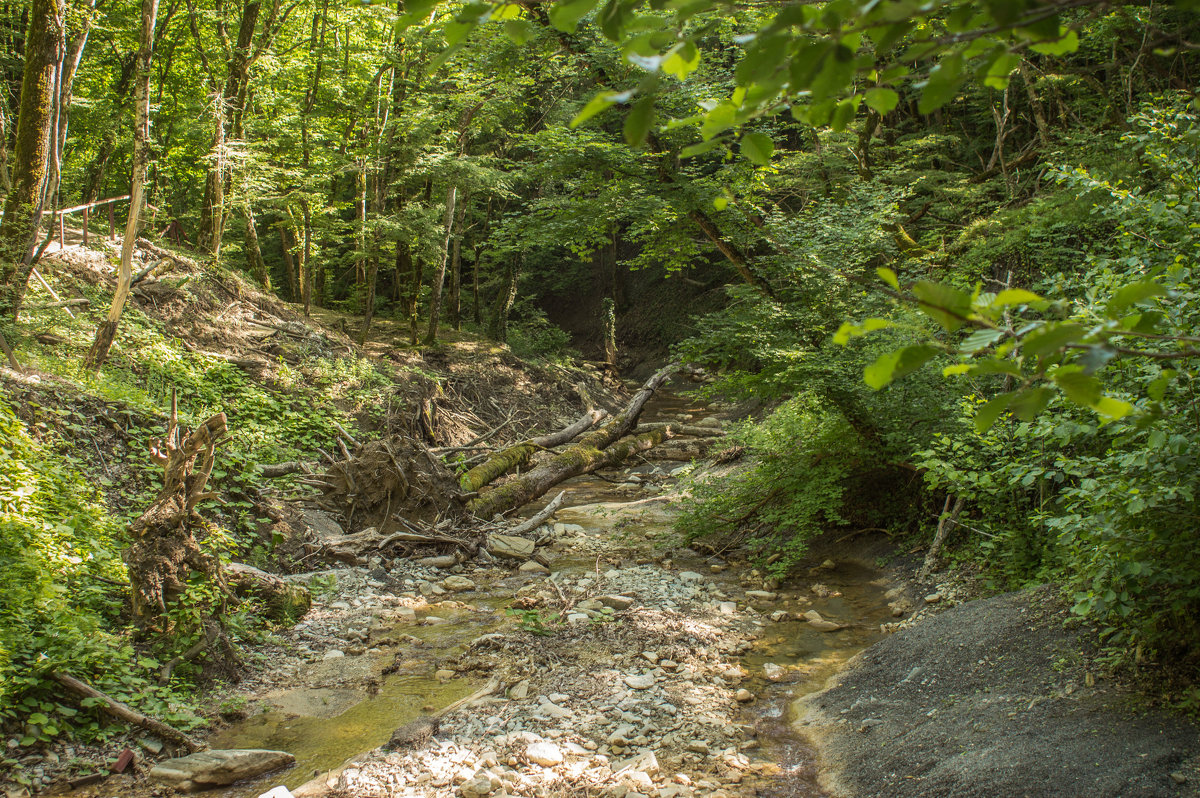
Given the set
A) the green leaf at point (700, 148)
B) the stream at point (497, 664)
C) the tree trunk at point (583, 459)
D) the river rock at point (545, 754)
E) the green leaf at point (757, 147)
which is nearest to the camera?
the green leaf at point (700, 148)

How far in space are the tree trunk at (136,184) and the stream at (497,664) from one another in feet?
15.3

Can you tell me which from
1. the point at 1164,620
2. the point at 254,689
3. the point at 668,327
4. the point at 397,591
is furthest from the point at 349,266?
the point at 1164,620

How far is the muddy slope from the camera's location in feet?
9.43

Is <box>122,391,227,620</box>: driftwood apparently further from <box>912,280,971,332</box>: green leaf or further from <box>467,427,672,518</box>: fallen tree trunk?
<box>912,280,971,332</box>: green leaf

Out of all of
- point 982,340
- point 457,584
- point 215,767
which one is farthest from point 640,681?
point 982,340

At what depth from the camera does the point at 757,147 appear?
5.24 ft

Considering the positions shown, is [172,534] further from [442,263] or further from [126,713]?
[442,263]

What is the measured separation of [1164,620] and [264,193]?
15685 mm

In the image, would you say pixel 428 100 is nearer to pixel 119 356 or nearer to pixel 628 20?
pixel 119 356

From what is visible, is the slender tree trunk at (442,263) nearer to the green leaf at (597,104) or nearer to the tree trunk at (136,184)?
the tree trunk at (136,184)

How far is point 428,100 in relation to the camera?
47.7ft

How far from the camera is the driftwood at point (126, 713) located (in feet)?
13.0

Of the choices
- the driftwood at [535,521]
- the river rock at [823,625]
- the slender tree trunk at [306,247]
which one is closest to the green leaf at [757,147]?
the river rock at [823,625]

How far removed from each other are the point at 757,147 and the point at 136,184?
919 cm
